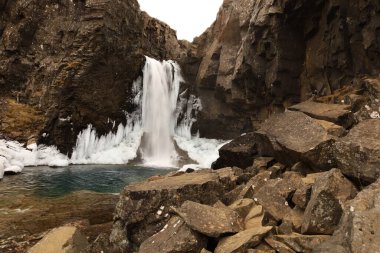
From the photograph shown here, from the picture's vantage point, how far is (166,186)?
413 inches

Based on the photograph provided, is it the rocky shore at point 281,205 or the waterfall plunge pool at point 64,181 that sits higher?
the rocky shore at point 281,205

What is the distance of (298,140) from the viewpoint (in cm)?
1185

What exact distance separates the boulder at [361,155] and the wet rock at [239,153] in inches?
286

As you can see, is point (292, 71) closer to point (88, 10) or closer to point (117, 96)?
point (117, 96)

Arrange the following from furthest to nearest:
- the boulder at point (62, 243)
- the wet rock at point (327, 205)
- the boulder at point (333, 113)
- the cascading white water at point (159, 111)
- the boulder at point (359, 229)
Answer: the cascading white water at point (159, 111) → the boulder at point (333, 113) → the boulder at point (62, 243) → the wet rock at point (327, 205) → the boulder at point (359, 229)

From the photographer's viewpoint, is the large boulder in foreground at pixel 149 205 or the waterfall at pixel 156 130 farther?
the waterfall at pixel 156 130

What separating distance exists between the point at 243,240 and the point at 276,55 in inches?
1006

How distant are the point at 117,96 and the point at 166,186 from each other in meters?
31.3

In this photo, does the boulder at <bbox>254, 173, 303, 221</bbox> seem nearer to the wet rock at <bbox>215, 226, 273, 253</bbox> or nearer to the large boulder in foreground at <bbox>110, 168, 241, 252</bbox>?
the wet rock at <bbox>215, 226, 273, 253</bbox>

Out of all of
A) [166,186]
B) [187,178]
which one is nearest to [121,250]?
[166,186]

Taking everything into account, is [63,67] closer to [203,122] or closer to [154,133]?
[154,133]

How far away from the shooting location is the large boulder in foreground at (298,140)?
10617 millimetres

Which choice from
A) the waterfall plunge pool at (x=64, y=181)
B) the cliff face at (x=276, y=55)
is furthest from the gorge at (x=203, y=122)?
the waterfall plunge pool at (x=64, y=181)

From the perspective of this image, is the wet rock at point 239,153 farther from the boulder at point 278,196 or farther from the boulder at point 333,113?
the boulder at point 278,196
